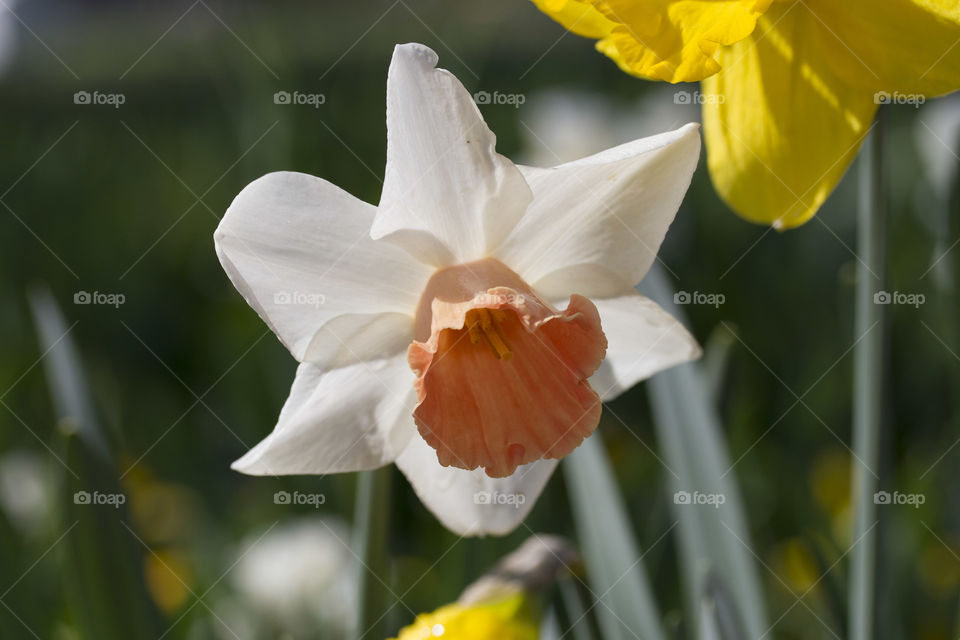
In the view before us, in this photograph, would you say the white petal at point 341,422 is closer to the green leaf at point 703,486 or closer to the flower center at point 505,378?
the flower center at point 505,378

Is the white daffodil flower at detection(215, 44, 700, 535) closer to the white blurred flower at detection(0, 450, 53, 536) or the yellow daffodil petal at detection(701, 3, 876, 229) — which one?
the yellow daffodil petal at detection(701, 3, 876, 229)

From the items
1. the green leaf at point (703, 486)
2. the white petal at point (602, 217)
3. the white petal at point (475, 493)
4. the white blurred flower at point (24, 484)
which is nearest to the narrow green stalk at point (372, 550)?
the white petal at point (475, 493)

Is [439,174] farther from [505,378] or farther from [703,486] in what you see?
[703,486]

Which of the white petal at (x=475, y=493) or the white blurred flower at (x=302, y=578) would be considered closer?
the white petal at (x=475, y=493)

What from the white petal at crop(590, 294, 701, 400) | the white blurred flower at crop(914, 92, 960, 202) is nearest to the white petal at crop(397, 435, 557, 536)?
the white petal at crop(590, 294, 701, 400)

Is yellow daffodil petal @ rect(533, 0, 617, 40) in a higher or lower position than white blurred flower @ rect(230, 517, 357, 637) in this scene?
higher

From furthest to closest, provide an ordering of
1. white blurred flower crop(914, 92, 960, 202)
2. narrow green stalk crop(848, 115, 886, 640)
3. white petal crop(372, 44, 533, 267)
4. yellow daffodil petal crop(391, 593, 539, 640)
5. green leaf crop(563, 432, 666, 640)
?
white blurred flower crop(914, 92, 960, 202)
green leaf crop(563, 432, 666, 640)
yellow daffodil petal crop(391, 593, 539, 640)
narrow green stalk crop(848, 115, 886, 640)
white petal crop(372, 44, 533, 267)

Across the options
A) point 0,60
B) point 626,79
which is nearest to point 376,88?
point 626,79
